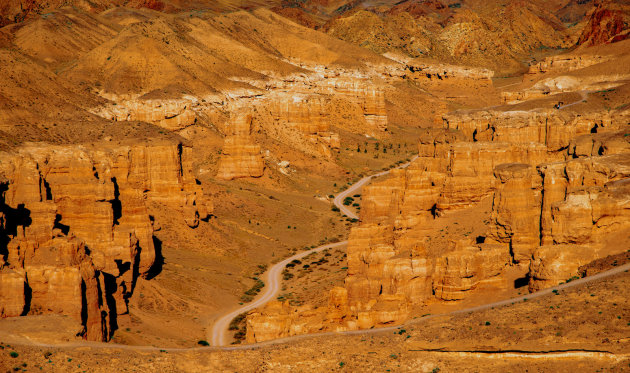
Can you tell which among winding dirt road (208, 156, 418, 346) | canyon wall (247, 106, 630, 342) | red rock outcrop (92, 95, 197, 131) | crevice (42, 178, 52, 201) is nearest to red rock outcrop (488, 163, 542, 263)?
canyon wall (247, 106, 630, 342)

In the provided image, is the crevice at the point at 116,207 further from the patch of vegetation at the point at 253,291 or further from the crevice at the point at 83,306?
the crevice at the point at 83,306

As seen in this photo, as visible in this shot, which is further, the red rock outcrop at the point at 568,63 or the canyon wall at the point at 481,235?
the red rock outcrop at the point at 568,63

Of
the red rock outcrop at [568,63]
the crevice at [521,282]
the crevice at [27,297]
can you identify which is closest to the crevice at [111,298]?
the crevice at [27,297]

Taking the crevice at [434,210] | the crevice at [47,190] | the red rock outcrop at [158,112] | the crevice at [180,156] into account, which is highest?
Result: the red rock outcrop at [158,112]

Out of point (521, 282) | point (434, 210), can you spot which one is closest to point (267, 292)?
point (434, 210)

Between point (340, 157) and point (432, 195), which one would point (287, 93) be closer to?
point (340, 157)

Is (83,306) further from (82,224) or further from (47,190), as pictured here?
(47,190)

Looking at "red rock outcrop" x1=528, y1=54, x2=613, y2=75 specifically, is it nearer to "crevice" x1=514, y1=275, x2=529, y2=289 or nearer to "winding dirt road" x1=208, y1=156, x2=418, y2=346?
"winding dirt road" x1=208, y1=156, x2=418, y2=346
